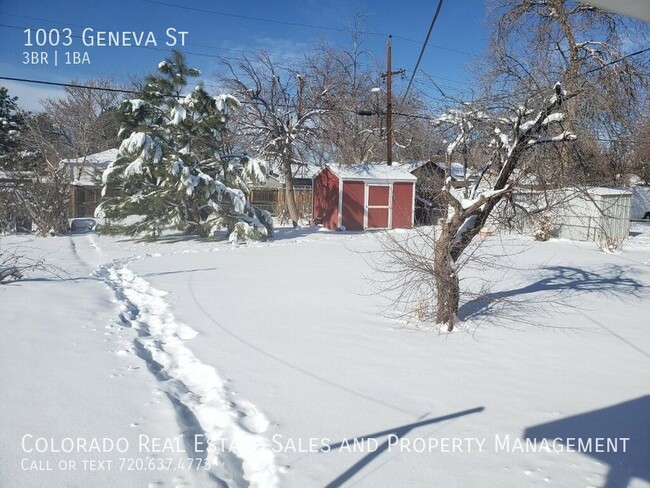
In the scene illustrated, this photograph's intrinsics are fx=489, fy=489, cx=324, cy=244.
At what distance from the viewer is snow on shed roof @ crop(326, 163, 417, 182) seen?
69.1ft

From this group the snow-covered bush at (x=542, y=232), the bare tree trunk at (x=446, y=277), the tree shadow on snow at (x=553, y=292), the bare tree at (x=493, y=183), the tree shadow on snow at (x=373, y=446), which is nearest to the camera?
the tree shadow on snow at (x=373, y=446)

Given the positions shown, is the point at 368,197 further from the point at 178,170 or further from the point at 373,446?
the point at 373,446

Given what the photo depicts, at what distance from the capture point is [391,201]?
70.3 feet

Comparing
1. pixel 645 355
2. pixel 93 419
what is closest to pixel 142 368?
pixel 93 419

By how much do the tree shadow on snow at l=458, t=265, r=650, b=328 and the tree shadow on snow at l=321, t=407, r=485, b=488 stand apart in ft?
10.6

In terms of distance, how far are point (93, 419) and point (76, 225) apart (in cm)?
1971

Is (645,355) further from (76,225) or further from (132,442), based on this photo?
(76,225)

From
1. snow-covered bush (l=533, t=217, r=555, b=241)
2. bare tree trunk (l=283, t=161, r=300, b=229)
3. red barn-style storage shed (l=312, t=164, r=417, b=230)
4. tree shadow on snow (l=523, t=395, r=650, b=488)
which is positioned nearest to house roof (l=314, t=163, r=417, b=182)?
red barn-style storage shed (l=312, t=164, r=417, b=230)

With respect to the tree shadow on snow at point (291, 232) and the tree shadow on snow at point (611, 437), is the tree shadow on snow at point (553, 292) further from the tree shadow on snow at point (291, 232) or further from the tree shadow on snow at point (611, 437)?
the tree shadow on snow at point (291, 232)

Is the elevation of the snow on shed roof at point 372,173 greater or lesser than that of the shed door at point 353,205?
greater

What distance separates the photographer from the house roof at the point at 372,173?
69.1 feet

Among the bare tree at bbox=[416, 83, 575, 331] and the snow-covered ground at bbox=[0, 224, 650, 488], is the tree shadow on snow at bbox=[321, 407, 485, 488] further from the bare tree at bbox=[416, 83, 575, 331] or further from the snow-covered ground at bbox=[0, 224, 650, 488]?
the bare tree at bbox=[416, 83, 575, 331]

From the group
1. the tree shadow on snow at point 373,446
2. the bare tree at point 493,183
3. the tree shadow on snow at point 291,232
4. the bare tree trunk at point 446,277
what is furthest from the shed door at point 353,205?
the tree shadow on snow at point 373,446

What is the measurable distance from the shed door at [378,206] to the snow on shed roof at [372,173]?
1.42 feet
